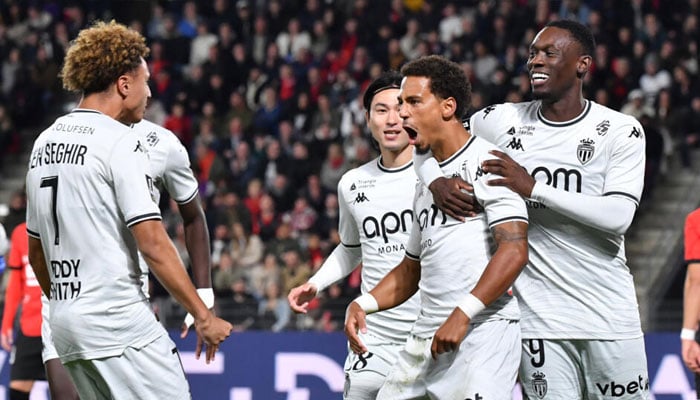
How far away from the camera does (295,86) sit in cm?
1905

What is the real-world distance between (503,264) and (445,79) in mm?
946

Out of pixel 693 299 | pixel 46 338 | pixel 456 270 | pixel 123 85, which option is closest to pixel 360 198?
pixel 456 270

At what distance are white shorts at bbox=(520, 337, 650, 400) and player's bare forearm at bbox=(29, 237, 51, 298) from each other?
7.84 feet

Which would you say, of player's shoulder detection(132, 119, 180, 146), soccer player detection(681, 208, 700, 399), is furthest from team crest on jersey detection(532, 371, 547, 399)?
player's shoulder detection(132, 119, 180, 146)

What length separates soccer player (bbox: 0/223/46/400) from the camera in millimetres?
9953

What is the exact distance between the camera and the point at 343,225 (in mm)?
7398

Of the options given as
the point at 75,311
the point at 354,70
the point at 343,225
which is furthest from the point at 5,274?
the point at 75,311

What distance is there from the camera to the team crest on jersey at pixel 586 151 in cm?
614

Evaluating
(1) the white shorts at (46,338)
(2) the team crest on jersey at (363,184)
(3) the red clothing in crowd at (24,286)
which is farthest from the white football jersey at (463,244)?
(3) the red clothing in crowd at (24,286)

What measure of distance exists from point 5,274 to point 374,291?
39.4 ft

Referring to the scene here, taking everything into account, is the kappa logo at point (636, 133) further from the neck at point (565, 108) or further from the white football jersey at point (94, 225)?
the white football jersey at point (94, 225)

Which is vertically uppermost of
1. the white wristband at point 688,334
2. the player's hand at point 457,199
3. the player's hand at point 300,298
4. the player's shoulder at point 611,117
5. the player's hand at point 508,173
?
the player's shoulder at point 611,117

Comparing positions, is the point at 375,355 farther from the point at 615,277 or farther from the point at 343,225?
the point at 615,277

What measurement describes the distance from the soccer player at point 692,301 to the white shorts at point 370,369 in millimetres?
1857
